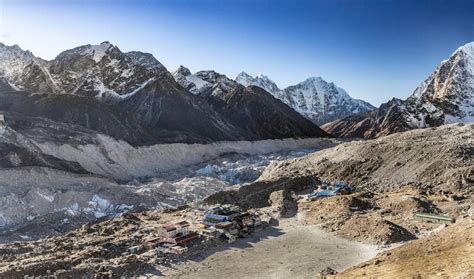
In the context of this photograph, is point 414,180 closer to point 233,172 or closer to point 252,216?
point 252,216

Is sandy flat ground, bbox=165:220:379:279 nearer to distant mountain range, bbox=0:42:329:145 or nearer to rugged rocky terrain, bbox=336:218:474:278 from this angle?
rugged rocky terrain, bbox=336:218:474:278

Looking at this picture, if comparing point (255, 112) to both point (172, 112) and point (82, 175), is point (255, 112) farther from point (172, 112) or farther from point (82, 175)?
point (82, 175)

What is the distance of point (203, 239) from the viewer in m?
30.8

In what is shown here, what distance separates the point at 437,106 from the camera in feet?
476

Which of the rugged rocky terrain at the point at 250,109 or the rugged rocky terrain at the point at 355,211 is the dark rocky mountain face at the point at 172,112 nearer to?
the rugged rocky terrain at the point at 250,109

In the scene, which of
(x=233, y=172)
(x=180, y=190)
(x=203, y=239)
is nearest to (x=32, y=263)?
(x=203, y=239)

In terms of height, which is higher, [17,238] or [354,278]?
[354,278]

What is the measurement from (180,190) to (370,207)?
1059 inches

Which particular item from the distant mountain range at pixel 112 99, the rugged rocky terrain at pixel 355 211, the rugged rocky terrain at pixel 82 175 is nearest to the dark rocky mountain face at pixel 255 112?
the distant mountain range at pixel 112 99

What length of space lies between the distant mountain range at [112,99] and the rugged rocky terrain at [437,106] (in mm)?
37236

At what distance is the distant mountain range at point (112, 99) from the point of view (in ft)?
288

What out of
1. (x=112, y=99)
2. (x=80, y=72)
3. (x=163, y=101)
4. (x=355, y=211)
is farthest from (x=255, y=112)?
(x=355, y=211)

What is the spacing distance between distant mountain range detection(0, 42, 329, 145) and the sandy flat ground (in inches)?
2254

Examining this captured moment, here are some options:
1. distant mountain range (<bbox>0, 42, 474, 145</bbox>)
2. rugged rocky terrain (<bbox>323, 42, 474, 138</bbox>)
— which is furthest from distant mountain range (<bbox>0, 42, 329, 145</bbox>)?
rugged rocky terrain (<bbox>323, 42, 474, 138</bbox>)
